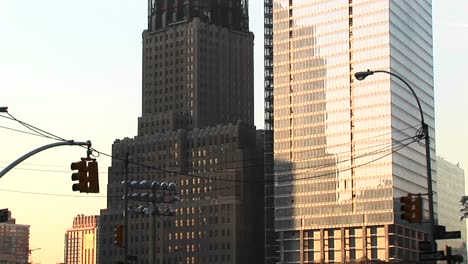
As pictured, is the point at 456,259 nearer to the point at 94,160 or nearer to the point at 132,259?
the point at 94,160

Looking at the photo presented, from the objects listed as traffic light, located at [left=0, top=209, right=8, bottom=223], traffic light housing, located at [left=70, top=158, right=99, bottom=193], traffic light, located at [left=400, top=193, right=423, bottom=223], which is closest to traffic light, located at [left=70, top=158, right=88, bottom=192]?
traffic light housing, located at [left=70, top=158, right=99, bottom=193]

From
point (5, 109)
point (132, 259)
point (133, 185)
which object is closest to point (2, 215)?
point (5, 109)

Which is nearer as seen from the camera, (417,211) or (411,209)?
(411,209)

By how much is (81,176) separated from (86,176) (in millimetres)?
194

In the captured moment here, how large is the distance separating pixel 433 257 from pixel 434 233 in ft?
4.56

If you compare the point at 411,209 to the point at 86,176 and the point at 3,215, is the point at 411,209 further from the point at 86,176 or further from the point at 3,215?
the point at 3,215

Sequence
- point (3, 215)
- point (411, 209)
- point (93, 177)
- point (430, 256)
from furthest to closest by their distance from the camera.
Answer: point (3, 215) < point (430, 256) < point (411, 209) < point (93, 177)

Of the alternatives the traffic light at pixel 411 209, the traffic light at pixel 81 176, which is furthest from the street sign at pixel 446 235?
the traffic light at pixel 81 176

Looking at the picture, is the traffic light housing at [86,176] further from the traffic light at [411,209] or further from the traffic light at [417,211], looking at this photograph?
the traffic light at [417,211]

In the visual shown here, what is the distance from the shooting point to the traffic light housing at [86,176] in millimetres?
35531

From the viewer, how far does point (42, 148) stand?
120 ft

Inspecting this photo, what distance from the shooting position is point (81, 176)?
3584cm

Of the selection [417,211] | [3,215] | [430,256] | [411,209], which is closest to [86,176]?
[3,215]

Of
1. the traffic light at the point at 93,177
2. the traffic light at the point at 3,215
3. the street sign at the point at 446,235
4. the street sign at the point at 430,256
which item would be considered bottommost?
the street sign at the point at 430,256
